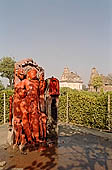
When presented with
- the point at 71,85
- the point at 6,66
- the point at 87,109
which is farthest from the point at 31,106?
the point at 71,85

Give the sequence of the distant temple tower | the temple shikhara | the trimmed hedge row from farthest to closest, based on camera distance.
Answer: the distant temple tower
the trimmed hedge row
the temple shikhara

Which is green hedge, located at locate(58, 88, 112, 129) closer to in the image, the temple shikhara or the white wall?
the temple shikhara

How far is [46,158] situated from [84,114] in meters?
5.84

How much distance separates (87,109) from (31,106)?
509 centimetres

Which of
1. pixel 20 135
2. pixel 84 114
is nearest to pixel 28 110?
pixel 20 135

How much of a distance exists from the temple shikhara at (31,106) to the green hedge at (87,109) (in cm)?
350

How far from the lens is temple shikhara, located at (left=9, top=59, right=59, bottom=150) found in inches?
186

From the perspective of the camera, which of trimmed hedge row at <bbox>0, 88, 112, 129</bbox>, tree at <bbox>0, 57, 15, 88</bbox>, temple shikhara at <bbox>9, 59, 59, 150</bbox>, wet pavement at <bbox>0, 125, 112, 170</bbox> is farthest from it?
tree at <bbox>0, 57, 15, 88</bbox>

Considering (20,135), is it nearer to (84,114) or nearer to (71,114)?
(84,114)

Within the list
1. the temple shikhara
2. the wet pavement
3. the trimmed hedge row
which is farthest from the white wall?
the wet pavement

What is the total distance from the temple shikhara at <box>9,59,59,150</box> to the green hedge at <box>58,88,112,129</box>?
3497 millimetres

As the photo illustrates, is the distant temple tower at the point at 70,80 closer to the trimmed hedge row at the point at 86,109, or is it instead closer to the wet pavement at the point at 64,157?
the trimmed hedge row at the point at 86,109

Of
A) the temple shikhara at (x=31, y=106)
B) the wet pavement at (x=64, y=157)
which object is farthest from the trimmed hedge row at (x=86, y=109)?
the temple shikhara at (x=31, y=106)

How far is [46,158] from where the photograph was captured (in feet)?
12.8
